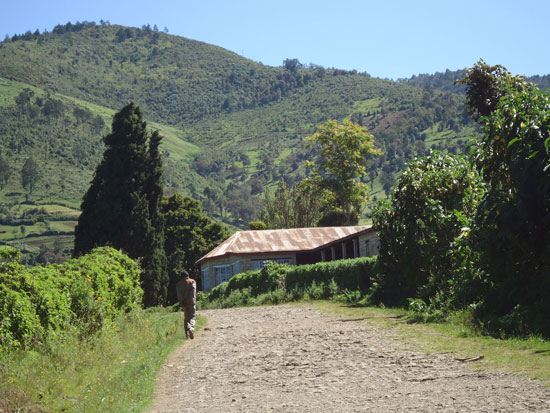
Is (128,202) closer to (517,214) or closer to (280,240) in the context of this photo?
(280,240)

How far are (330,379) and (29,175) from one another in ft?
464

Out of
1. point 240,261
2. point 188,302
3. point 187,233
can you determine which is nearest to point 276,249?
point 240,261

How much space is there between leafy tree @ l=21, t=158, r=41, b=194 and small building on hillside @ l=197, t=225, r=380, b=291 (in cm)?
10322

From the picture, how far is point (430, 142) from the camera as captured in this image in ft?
580

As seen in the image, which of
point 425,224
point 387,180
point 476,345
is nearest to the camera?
point 476,345

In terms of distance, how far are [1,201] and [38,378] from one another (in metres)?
138

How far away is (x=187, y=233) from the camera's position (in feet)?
198

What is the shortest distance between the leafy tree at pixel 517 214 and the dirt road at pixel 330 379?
95.7 inches

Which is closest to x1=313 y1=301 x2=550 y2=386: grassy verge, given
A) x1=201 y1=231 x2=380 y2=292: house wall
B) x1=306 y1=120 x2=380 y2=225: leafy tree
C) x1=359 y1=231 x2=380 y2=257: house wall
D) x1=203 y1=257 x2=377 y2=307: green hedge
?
x1=203 y1=257 x2=377 y2=307: green hedge

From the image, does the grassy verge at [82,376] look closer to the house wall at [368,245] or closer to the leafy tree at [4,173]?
the house wall at [368,245]

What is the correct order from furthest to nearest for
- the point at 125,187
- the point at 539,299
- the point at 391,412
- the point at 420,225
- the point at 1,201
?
the point at 1,201 < the point at 125,187 < the point at 420,225 < the point at 539,299 < the point at 391,412

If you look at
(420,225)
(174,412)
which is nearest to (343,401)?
(174,412)

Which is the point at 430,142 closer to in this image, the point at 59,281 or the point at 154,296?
the point at 154,296

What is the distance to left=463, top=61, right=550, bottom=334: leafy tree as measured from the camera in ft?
42.8
